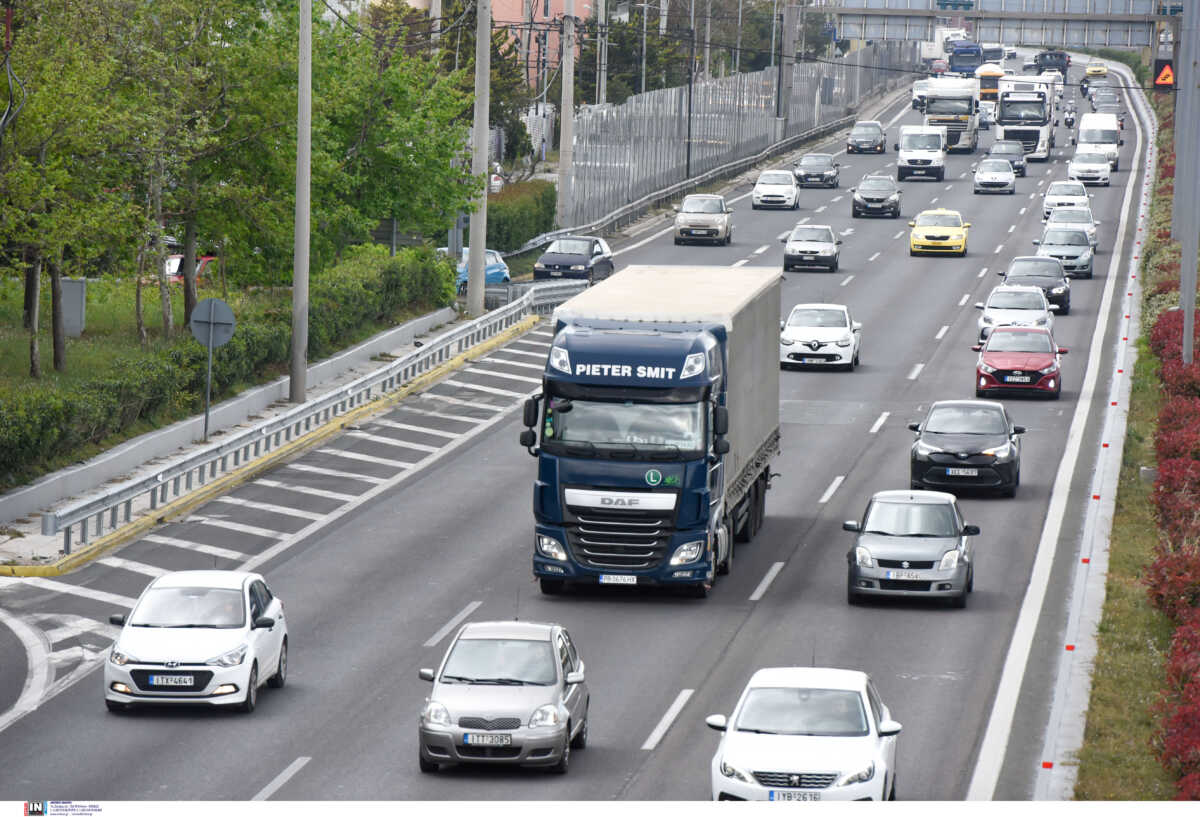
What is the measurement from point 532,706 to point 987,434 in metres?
16.9

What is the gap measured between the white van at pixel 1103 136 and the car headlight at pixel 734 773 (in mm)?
81135

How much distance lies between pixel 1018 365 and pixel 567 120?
1146 inches

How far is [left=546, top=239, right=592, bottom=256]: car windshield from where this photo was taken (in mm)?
61125

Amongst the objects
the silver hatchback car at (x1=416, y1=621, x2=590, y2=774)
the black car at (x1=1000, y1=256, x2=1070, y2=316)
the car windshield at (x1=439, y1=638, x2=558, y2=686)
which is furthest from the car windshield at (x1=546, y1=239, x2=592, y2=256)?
the car windshield at (x1=439, y1=638, x2=558, y2=686)

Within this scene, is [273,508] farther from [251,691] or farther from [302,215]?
[251,691]

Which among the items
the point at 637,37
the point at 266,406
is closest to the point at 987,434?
the point at 266,406

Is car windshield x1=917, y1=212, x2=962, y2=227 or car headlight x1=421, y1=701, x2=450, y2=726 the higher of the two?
car windshield x1=917, y1=212, x2=962, y2=227

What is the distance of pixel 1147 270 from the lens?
200 feet

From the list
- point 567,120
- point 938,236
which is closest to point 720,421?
point 938,236

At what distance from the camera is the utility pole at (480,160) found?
49.9 m

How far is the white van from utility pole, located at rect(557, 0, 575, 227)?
33.8 meters

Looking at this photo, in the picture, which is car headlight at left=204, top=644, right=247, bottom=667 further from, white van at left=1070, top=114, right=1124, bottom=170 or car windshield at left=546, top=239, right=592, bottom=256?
white van at left=1070, top=114, right=1124, bottom=170

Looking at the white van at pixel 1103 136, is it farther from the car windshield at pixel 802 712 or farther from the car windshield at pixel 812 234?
the car windshield at pixel 802 712

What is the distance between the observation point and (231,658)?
21016 mm
